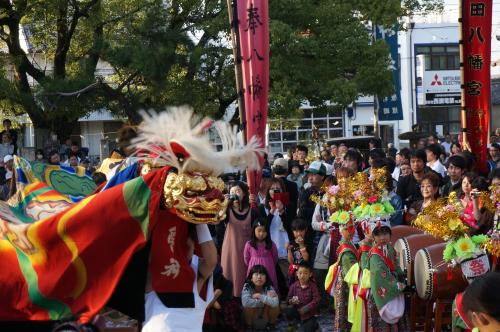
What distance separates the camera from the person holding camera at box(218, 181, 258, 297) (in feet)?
29.0

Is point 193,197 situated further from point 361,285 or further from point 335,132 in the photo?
point 335,132

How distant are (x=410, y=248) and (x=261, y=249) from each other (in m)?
1.88

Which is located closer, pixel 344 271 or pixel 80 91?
pixel 344 271

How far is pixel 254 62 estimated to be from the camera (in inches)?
357

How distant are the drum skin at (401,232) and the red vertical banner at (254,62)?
186 centimetres

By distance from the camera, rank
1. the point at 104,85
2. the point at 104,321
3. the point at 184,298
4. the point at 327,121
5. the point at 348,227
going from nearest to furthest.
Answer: the point at 184,298
the point at 104,321
the point at 348,227
the point at 104,85
the point at 327,121

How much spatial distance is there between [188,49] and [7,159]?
4.97 meters

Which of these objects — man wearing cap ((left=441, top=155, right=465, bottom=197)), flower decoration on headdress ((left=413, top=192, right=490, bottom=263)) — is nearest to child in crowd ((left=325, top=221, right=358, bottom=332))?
man wearing cap ((left=441, top=155, right=465, bottom=197))

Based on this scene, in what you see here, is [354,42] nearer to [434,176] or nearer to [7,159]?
[7,159]

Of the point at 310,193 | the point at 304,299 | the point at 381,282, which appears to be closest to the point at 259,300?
the point at 304,299

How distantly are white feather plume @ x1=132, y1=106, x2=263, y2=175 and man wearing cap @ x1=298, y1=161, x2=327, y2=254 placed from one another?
411cm

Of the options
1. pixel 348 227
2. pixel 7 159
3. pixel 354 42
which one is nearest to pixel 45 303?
pixel 348 227

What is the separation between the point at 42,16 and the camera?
56.4ft

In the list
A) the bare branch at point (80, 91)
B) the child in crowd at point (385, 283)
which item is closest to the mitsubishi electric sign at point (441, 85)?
the bare branch at point (80, 91)
